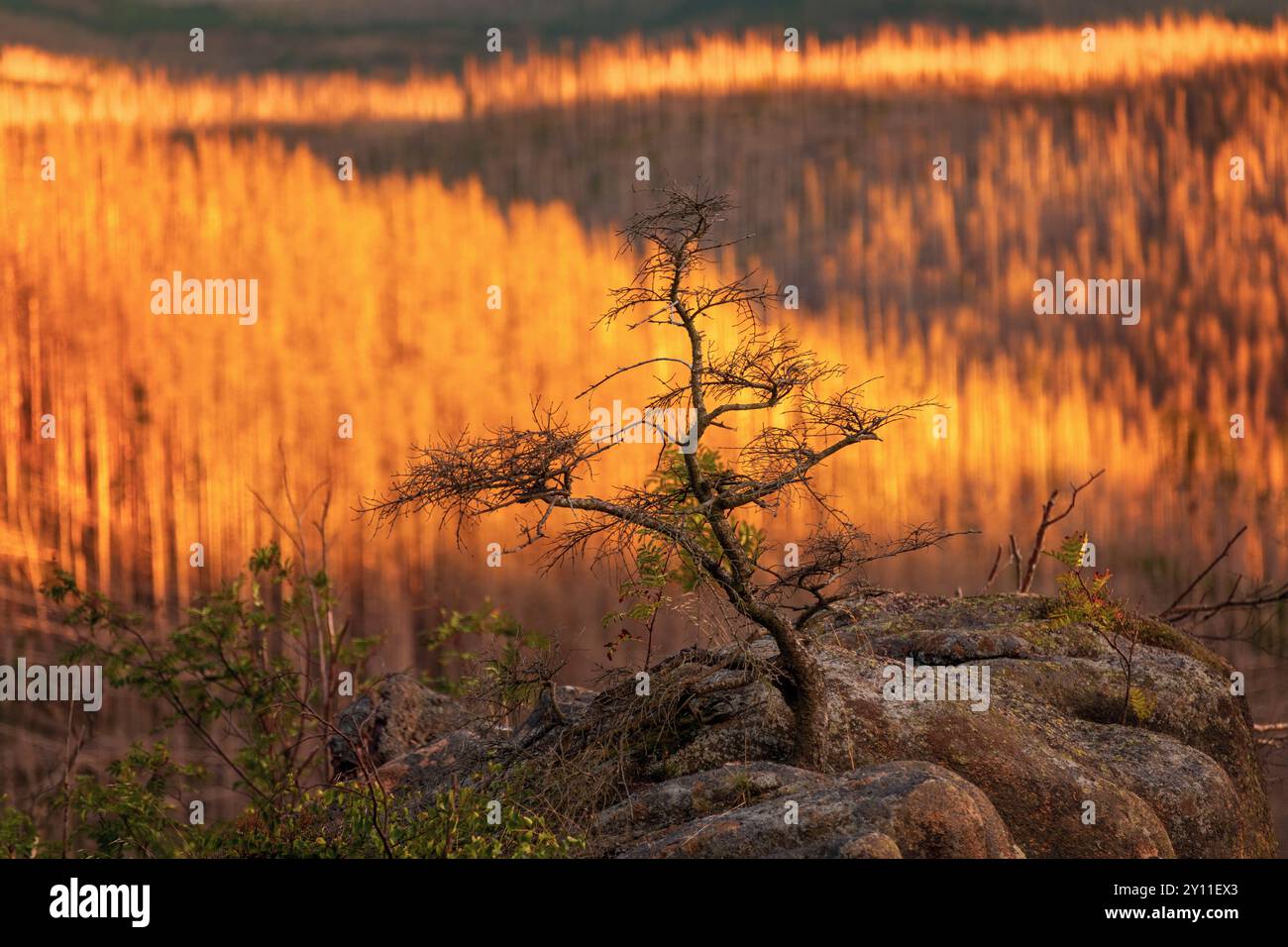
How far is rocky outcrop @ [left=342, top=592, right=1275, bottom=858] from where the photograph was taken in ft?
19.8

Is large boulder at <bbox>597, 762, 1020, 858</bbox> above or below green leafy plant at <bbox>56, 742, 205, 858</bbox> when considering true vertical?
above

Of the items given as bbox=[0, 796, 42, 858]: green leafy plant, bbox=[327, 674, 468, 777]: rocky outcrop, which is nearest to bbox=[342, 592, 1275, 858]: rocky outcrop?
bbox=[327, 674, 468, 777]: rocky outcrop

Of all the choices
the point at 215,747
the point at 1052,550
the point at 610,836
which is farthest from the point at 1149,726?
the point at 215,747

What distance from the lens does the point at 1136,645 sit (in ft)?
32.2

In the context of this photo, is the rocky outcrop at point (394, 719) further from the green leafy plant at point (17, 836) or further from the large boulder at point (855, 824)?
the large boulder at point (855, 824)

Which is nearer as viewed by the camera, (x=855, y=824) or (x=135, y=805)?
(x=855, y=824)

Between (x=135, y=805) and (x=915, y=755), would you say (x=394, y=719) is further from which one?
(x=915, y=755)

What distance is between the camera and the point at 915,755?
7.61 m

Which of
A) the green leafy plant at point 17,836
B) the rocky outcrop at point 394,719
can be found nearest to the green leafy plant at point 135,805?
the green leafy plant at point 17,836

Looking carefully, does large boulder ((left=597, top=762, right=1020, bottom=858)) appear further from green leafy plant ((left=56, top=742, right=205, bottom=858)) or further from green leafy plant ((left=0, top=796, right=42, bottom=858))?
green leafy plant ((left=0, top=796, right=42, bottom=858))

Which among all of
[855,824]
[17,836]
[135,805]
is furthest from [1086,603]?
[17,836]

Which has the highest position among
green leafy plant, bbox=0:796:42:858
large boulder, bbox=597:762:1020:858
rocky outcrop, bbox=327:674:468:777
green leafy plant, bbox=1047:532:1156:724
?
green leafy plant, bbox=1047:532:1156:724

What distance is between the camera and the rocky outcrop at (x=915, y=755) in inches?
238

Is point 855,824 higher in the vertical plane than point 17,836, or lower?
higher
